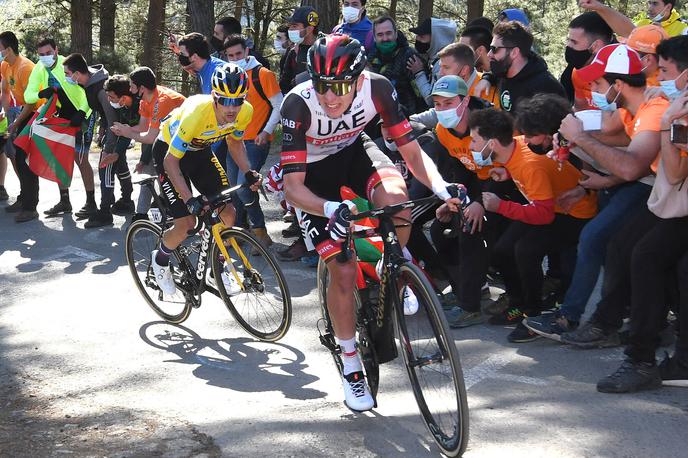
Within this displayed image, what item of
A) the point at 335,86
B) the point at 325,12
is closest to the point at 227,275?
the point at 335,86

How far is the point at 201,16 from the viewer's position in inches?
631

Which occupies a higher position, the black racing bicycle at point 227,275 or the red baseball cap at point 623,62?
the red baseball cap at point 623,62

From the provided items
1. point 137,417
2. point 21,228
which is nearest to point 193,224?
point 137,417

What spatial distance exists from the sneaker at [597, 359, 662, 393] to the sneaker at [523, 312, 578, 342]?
86 cm

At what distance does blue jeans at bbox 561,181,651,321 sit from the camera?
6.02 meters

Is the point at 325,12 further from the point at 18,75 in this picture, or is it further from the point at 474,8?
the point at 474,8

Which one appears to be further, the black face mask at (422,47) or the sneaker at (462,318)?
the black face mask at (422,47)

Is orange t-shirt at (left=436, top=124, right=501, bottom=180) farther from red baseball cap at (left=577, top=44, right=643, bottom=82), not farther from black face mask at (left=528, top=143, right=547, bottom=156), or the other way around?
red baseball cap at (left=577, top=44, right=643, bottom=82)

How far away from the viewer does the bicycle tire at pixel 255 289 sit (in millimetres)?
6531

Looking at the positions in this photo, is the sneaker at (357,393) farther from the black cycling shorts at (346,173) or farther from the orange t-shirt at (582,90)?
the orange t-shirt at (582,90)

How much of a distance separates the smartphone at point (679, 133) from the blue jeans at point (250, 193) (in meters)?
4.77

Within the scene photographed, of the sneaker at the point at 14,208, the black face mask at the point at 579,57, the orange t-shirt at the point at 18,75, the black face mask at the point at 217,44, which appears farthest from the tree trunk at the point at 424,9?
the black face mask at the point at 579,57

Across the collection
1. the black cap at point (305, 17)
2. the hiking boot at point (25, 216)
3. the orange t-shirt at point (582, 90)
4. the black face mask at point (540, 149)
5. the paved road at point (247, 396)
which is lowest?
the paved road at point (247, 396)

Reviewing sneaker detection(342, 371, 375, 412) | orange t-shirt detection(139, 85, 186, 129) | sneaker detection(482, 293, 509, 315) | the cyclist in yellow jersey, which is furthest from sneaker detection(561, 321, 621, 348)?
orange t-shirt detection(139, 85, 186, 129)
